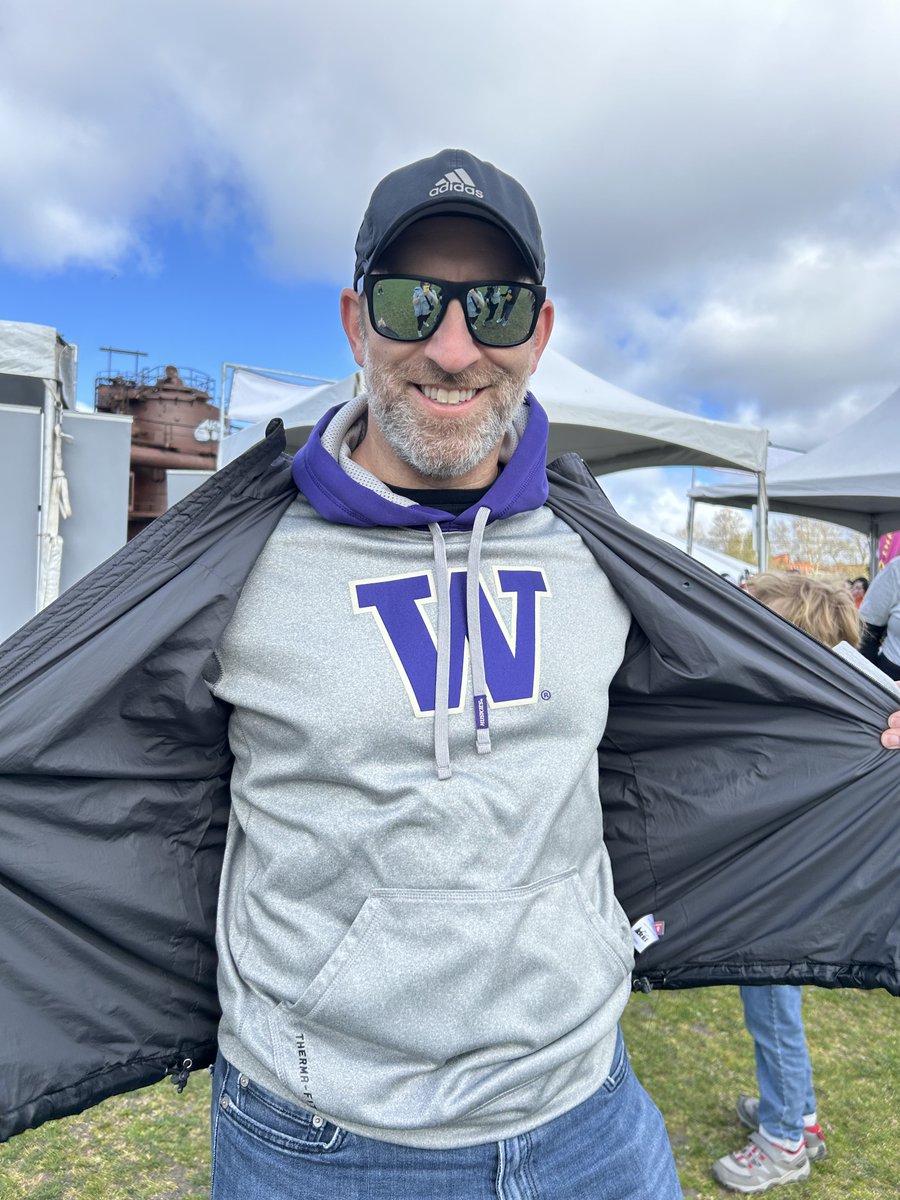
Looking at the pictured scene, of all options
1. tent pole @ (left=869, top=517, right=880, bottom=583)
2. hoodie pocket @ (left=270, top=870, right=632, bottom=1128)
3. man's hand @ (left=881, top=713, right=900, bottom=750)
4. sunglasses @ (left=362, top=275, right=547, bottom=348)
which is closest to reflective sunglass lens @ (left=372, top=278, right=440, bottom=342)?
sunglasses @ (left=362, top=275, right=547, bottom=348)

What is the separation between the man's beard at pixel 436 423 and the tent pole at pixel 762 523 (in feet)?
19.5

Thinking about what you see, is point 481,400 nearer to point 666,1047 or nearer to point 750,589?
point 750,589

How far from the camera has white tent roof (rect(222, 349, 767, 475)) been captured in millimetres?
6514

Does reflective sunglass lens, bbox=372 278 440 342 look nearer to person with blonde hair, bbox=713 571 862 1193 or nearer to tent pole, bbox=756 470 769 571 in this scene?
person with blonde hair, bbox=713 571 862 1193

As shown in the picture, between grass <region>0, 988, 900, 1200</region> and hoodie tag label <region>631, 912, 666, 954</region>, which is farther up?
hoodie tag label <region>631, 912, 666, 954</region>

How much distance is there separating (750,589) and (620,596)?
2.12 m

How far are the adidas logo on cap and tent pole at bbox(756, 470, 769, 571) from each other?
5.98m

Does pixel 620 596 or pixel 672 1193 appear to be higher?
pixel 620 596

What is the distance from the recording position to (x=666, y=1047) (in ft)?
12.9

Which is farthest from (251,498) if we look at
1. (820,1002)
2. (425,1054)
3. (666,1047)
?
(820,1002)

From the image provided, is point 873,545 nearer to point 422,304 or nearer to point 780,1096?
point 780,1096

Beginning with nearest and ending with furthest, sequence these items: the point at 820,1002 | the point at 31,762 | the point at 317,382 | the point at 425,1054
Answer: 1. the point at 425,1054
2. the point at 31,762
3. the point at 820,1002
4. the point at 317,382

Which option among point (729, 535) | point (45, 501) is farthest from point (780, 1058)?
point (729, 535)

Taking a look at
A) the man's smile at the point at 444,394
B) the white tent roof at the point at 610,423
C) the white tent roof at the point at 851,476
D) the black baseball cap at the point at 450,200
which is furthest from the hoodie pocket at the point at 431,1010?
the white tent roof at the point at 851,476
